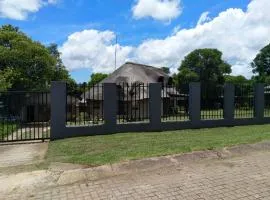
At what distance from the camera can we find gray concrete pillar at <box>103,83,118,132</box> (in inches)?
495

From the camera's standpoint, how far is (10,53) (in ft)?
92.0

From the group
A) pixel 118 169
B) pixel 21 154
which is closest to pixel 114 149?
pixel 118 169

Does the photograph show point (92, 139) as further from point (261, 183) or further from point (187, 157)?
point (261, 183)

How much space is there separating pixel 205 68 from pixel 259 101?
120 feet

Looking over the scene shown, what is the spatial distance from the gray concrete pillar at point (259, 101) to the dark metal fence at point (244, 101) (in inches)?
8.5

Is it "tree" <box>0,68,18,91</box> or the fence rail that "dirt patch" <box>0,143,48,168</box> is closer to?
the fence rail

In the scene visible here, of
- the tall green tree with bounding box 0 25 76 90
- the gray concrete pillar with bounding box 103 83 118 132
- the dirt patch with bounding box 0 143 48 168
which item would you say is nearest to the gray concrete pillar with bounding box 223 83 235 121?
the gray concrete pillar with bounding box 103 83 118 132

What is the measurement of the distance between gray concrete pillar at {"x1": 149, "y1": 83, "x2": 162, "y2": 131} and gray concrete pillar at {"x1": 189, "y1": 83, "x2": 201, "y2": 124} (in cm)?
166

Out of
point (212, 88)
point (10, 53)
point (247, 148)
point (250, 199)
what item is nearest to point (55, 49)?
point (10, 53)

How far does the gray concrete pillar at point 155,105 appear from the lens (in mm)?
13289

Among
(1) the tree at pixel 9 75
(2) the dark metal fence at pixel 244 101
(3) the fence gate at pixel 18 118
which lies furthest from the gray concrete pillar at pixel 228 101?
(1) the tree at pixel 9 75

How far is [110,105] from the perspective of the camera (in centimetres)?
1262

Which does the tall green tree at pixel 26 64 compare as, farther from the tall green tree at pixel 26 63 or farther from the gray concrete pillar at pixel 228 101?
the gray concrete pillar at pixel 228 101

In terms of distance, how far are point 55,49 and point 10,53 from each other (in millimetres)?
16655
